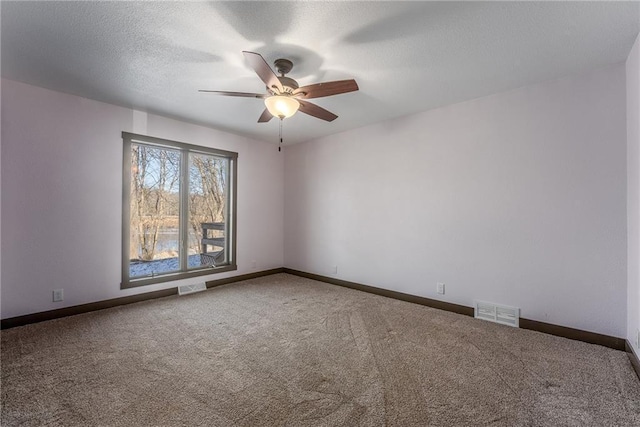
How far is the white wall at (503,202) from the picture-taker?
8.64 feet

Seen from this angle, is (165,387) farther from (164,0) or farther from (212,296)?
(164,0)

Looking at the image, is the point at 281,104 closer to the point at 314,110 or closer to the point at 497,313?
the point at 314,110

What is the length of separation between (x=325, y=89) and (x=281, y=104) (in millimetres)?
401

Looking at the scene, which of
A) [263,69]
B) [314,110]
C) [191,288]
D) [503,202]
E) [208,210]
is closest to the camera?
[263,69]

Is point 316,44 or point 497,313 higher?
point 316,44

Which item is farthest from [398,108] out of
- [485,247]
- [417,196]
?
[485,247]

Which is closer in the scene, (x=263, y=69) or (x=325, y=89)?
(x=263, y=69)

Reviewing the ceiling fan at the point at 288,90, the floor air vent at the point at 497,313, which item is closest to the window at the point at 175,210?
the ceiling fan at the point at 288,90

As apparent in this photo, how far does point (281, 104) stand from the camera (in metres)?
2.52

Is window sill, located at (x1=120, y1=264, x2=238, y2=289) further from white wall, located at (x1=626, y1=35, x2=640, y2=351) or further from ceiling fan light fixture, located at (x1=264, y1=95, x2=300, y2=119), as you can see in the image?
white wall, located at (x1=626, y1=35, x2=640, y2=351)

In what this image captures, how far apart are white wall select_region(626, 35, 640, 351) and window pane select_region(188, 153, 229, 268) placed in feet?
16.0

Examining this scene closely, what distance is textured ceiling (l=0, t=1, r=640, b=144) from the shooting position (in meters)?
1.93

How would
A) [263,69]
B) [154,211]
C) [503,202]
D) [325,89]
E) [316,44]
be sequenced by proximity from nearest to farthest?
1. [263,69]
2. [316,44]
3. [325,89]
4. [503,202]
5. [154,211]

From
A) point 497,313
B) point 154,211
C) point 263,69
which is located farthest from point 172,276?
point 497,313
